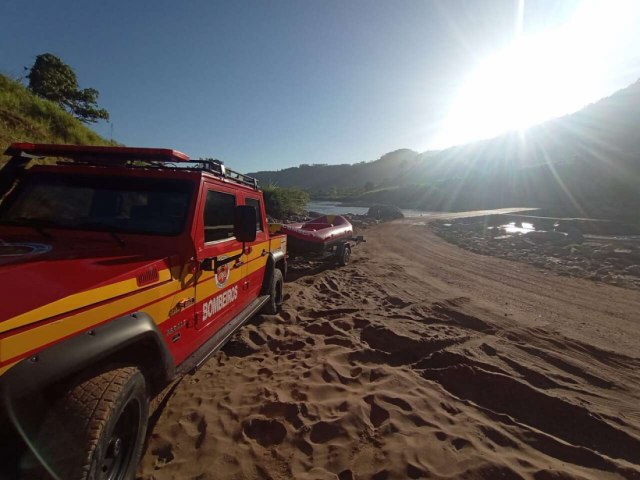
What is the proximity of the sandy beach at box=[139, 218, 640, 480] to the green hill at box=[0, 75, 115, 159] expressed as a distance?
9351mm

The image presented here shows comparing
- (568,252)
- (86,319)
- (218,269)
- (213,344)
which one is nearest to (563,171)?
(568,252)

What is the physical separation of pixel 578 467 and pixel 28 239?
4405 mm

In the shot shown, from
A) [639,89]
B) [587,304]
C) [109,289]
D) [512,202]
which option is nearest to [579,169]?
[512,202]

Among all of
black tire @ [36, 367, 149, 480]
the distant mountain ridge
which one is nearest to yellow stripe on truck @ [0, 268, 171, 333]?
black tire @ [36, 367, 149, 480]

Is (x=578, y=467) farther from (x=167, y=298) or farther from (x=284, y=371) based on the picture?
(x=167, y=298)

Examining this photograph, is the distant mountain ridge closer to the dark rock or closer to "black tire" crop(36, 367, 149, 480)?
the dark rock

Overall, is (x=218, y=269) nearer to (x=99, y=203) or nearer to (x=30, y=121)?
(x=99, y=203)

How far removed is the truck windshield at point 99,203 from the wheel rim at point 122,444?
52.4 inches

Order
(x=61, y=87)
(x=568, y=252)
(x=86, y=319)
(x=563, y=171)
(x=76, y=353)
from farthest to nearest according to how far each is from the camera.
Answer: (x=563, y=171) < (x=61, y=87) < (x=568, y=252) < (x=86, y=319) < (x=76, y=353)

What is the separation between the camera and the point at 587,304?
701cm

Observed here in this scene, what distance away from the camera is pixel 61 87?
23047mm

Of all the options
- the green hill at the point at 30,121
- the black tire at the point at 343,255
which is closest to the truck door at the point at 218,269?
the black tire at the point at 343,255

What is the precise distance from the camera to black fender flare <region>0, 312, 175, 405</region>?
4.76 ft

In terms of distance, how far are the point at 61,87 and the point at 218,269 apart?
90.1ft
